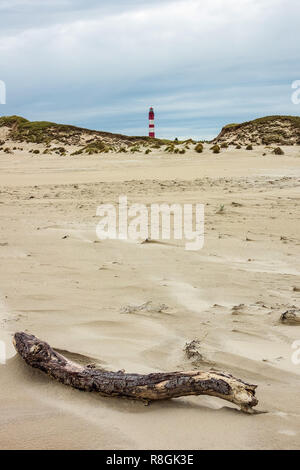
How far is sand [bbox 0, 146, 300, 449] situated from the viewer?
191 centimetres

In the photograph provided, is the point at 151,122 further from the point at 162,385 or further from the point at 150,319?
the point at 162,385

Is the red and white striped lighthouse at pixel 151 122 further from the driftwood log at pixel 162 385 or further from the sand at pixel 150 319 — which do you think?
the driftwood log at pixel 162 385

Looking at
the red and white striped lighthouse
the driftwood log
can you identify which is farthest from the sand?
the red and white striped lighthouse

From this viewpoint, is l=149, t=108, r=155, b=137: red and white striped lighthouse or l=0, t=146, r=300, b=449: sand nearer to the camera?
l=0, t=146, r=300, b=449: sand

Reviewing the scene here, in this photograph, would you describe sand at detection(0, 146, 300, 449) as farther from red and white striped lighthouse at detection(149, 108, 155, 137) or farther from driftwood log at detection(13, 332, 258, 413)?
red and white striped lighthouse at detection(149, 108, 155, 137)

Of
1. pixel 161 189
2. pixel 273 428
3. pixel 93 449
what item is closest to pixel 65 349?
pixel 93 449

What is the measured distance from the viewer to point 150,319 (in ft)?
10.5

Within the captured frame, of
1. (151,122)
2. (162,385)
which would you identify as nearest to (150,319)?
(162,385)

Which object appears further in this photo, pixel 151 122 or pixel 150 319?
pixel 151 122

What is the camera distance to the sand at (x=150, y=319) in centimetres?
191

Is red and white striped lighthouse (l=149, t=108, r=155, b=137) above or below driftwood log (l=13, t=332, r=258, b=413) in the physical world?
above

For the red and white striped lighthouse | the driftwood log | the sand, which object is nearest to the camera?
the sand

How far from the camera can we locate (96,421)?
1.95m

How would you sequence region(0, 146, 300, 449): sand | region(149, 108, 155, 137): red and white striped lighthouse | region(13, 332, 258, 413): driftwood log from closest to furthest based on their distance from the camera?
1. region(0, 146, 300, 449): sand
2. region(13, 332, 258, 413): driftwood log
3. region(149, 108, 155, 137): red and white striped lighthouse
